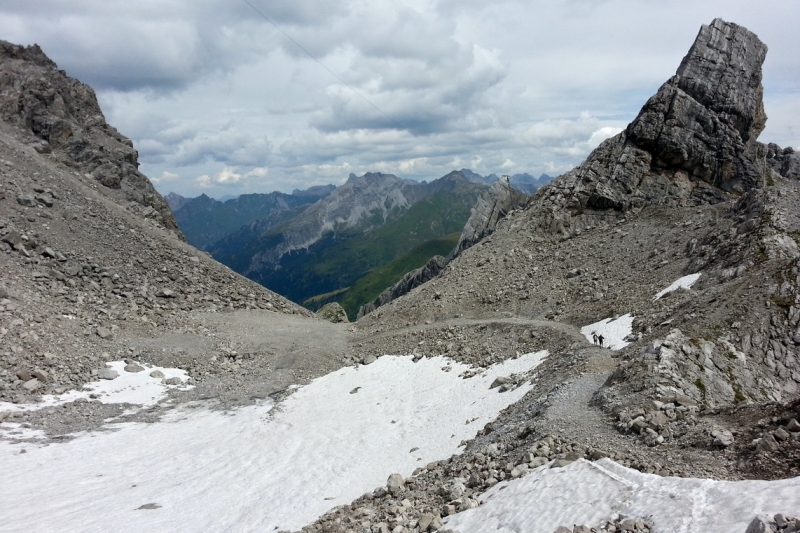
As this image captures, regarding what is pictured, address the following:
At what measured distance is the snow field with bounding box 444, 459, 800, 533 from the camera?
34.7 feet

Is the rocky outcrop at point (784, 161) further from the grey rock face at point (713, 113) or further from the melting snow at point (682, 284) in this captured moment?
the melting snow at point (682, 284)

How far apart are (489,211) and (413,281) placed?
64.4ft

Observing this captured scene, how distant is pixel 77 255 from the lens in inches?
1855

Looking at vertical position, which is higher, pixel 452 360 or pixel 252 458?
pixel 452 360

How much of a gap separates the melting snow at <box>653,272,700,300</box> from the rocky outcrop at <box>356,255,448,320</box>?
5198 cm

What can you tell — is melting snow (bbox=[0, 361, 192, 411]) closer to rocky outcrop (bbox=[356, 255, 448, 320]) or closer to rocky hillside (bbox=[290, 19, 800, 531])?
rocky hillside (bbox=[290, 19, 800, 531])

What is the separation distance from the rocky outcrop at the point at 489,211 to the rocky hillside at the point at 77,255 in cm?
3603

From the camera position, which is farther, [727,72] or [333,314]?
[333,314]

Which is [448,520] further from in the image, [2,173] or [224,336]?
[2,173]

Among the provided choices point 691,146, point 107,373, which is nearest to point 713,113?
point 691,146

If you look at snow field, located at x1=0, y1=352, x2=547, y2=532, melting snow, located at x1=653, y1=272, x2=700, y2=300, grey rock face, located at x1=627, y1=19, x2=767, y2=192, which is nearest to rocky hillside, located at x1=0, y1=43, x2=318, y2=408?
snow field, located at x1=0, y1=352, x2=547, y2=532

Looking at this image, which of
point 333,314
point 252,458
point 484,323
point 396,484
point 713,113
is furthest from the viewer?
point 333,314

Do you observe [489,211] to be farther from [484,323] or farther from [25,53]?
[25,53]

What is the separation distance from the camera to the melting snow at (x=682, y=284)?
35059mm
